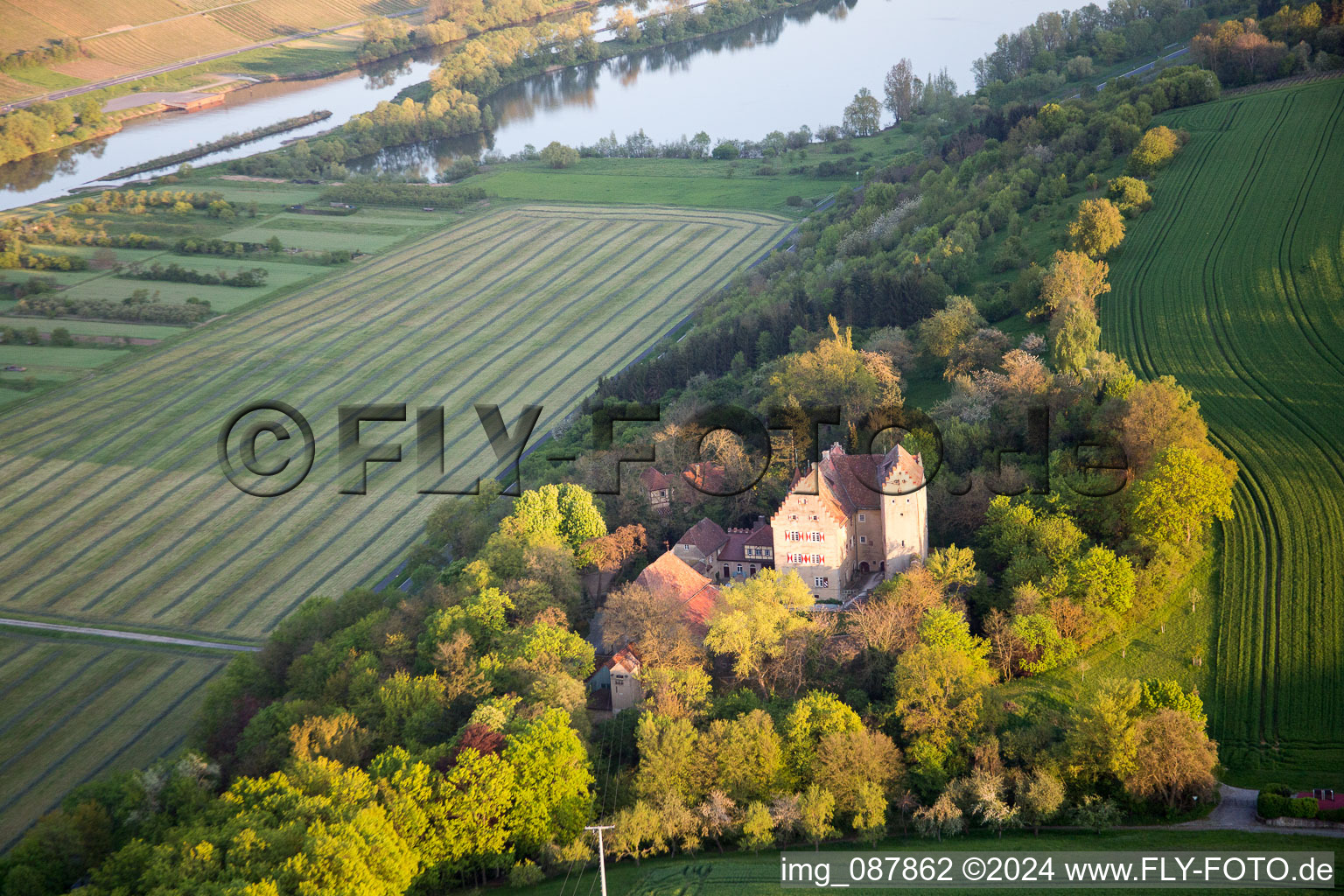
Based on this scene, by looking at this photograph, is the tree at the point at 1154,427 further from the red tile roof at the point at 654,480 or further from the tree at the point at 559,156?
the tree at the point at 559,156

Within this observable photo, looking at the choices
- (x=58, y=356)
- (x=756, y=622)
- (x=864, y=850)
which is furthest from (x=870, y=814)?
(x=58, y=356)

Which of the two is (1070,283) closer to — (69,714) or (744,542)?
(744,542)

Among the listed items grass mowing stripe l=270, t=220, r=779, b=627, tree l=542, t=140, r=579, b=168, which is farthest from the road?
grass mowing stripe l=270, t=220, r=779, b=627

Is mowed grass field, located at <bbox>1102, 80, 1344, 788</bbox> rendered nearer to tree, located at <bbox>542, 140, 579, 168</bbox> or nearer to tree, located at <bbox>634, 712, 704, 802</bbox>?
tree, located at <bbox>634, 712, 704, 802</bbox>

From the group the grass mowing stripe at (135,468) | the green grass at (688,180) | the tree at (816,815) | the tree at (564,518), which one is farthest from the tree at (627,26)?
the tree at (816,815)

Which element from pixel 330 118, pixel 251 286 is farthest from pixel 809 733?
pixel 330 118
